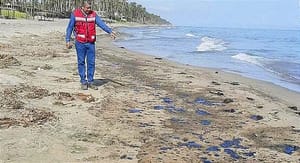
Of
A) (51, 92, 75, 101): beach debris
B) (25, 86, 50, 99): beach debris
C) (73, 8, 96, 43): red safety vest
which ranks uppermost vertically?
(73, 8, 96, 43): red safety vest

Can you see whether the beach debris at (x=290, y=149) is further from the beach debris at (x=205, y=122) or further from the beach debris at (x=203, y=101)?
the beach debris at (x=203, y=101)

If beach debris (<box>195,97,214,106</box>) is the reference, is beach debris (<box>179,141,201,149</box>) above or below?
above

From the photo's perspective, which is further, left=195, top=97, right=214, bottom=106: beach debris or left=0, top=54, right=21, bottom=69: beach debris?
left=0, top=54, right=21, bottom=69: beach debris

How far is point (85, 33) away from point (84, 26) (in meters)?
0.16

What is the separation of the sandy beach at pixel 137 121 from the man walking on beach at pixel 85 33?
435 millimetres

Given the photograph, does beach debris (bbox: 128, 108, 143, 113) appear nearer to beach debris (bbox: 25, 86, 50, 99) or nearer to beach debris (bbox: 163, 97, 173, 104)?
beach debris (bbox: 163, 97, 173, 104)

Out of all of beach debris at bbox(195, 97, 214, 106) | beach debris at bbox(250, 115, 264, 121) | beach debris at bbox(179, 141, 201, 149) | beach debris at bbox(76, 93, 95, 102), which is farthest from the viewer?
beach debris at bbox(195, 97, 214, 106)

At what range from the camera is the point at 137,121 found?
738 cm

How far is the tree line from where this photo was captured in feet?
287

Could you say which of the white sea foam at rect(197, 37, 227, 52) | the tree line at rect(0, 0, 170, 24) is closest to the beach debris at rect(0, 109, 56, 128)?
the white sea foam at rect(197, 37, 227, 52)

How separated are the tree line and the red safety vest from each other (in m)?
43.7

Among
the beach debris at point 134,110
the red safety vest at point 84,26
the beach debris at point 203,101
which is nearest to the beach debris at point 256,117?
the beach debris at point 203,101

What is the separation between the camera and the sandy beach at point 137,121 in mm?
5762

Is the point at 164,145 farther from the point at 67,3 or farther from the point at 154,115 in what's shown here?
the point at 67,3
